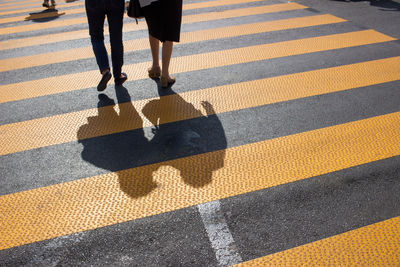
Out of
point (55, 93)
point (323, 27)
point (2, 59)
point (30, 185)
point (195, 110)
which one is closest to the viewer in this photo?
point (30, 185)

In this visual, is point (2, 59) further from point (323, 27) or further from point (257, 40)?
point (323, 27)

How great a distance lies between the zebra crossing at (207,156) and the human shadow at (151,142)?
16mm

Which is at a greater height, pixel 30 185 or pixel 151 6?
pixel 151 6

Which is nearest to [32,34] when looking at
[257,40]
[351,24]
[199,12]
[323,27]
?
[199,12]

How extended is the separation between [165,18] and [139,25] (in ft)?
9.36

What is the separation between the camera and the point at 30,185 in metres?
2.78

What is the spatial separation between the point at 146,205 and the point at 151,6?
2.33 meters

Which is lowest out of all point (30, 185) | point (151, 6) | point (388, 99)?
point (30, 185)

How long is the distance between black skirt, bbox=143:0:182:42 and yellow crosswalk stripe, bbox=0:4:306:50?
2470mm

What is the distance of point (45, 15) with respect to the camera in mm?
7234

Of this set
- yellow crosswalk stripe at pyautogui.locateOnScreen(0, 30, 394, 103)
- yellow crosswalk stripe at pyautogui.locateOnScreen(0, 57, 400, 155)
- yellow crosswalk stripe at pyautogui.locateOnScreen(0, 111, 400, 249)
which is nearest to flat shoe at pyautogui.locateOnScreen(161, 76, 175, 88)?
yellow crosswalk stripe at pyautogui.locateOnScreen(0, 57, 400, 155)

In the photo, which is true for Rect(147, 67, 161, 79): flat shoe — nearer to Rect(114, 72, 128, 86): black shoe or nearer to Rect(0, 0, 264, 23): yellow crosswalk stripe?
Rect(114, 72, 128, 86): black shoe

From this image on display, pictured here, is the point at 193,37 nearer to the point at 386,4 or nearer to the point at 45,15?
the point at 45,15

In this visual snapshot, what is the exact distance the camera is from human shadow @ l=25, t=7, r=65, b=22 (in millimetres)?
7037
